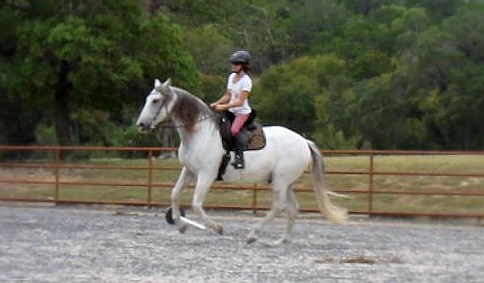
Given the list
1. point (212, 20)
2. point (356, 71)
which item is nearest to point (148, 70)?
point (212, 20)

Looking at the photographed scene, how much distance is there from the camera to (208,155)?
467 inches

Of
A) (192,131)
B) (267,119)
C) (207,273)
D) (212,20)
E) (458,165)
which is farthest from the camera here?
(267,119)

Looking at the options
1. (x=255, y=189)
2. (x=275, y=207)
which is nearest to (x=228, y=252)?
(x=275, y=207)

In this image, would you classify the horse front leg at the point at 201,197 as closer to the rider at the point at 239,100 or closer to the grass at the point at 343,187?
the rider at the point at 239,100

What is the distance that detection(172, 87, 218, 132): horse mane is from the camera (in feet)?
39.2

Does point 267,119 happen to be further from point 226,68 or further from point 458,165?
point 458,165

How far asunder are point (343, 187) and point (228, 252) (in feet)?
28.5

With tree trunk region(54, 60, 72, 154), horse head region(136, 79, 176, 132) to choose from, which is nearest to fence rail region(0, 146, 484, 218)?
horse head region(136, 79, 176, 132)

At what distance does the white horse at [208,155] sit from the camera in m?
11.9

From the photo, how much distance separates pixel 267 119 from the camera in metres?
58.8

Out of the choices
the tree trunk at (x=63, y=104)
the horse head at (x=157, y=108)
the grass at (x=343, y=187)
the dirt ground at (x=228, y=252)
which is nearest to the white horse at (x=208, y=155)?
the horse head at (x=157, y=108)

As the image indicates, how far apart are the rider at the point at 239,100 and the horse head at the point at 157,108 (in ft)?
1.82

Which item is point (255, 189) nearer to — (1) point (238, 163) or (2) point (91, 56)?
(1) point (238, 163)

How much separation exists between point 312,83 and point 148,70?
113 feet
